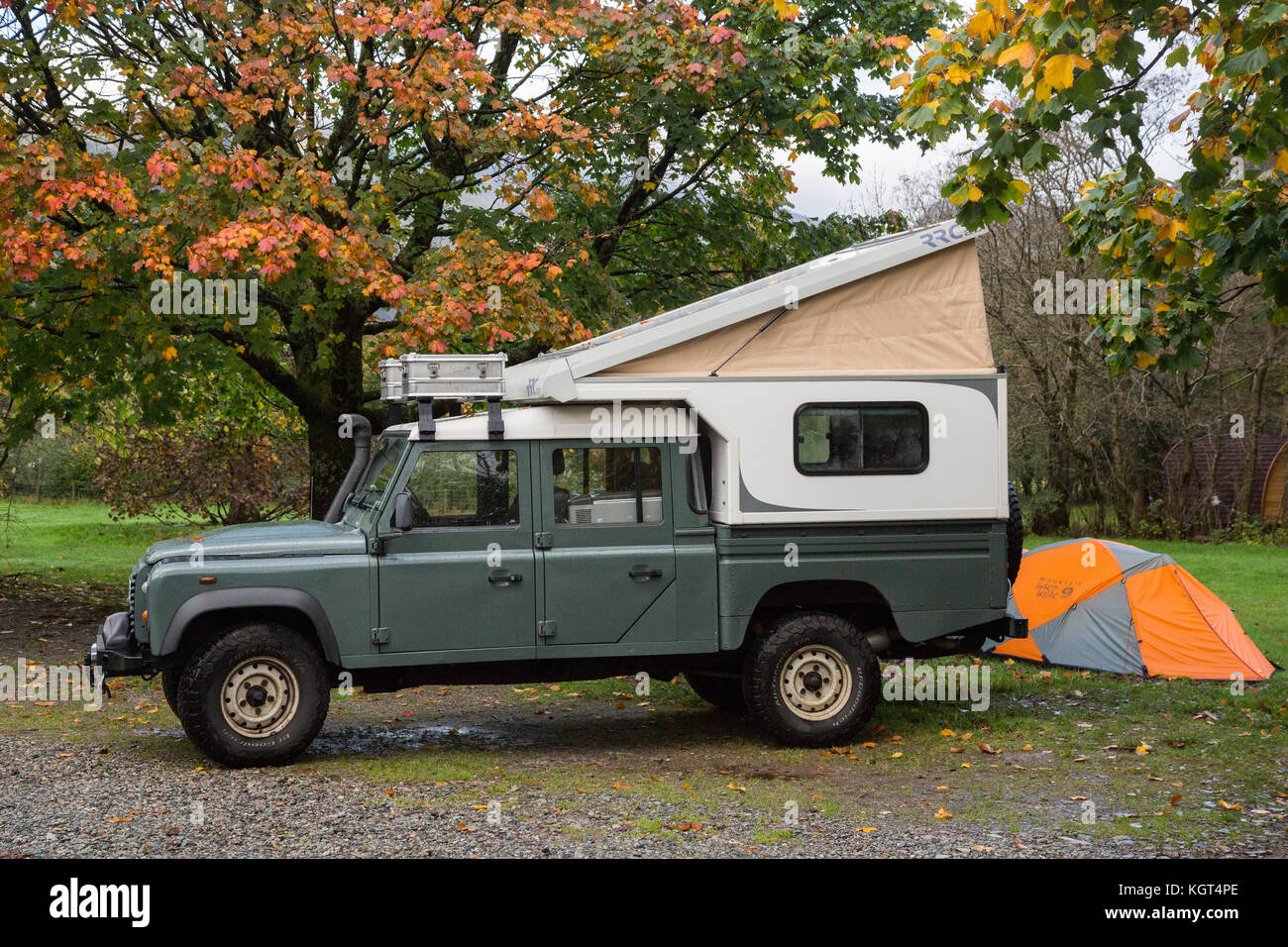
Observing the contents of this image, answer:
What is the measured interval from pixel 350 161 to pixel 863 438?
25.4 ft

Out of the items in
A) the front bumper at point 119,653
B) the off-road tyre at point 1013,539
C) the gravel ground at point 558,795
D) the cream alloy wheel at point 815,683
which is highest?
the off-road tyre at point 1013,539

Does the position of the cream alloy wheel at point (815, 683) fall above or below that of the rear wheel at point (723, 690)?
above

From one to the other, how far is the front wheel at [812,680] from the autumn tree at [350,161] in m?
4.62

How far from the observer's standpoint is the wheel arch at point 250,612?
7.39 meters

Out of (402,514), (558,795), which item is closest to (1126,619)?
(558,795)

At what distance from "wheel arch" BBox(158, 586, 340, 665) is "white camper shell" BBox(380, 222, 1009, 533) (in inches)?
50.8

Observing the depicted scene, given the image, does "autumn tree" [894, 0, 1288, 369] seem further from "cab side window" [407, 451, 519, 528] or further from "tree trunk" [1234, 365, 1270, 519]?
"tree trunk" [1234, 365, 1270, 519]

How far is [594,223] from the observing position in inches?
583

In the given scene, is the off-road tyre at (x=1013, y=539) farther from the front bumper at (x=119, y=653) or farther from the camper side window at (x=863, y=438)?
the front bumper at (x=119, y=653)

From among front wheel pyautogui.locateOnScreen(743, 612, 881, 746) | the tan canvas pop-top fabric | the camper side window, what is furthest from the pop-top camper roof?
front wheel pyautogui.locateOnScreen(743, 612, 881, 746)

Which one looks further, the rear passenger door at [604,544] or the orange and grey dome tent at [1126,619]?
the orange and grey dome tent at [1126,619]

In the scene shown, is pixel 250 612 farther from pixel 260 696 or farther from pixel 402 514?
pixel 402 514

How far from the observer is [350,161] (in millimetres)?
13719

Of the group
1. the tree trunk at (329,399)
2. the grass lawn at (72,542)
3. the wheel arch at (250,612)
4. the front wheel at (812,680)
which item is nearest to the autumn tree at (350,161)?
the tree trunk at (329,399)
